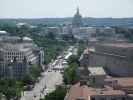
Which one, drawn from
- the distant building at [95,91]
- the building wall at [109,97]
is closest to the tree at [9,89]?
the distant building at [95,91]

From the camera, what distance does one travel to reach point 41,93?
876 inches

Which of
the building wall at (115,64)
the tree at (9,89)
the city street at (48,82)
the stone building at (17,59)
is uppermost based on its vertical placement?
the building wall at (115,64)

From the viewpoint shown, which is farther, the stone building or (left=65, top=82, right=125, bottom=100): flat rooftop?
the stone building

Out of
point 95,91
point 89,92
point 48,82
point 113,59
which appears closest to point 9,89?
point 95,91

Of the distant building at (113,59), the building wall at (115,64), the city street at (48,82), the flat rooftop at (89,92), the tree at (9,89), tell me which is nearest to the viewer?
the flat rooftop at (89,92)

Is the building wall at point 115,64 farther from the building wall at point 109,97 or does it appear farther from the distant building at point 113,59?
the building wall at point 109,97

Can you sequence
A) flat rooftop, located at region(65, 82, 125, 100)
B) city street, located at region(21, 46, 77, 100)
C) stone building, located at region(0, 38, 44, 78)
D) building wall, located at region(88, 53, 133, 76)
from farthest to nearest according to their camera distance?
stone building, located at region(0, 38, 44, 78), building wall, located at region(88, 53, 133, 76), city street, located at region(21, 46, 77, 100), flat rooftop, located at region(65, 82, 125, 100)

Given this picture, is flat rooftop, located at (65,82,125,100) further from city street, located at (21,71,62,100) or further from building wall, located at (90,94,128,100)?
city street, located at (21,71,62,100)

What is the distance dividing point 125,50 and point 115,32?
29284mm

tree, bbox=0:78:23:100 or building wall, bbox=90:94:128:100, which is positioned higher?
building wall, bbox=90:94:128:100

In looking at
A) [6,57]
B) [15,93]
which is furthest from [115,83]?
[6,57]

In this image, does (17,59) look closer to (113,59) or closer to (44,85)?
(44,85)

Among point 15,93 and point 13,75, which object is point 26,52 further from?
point 15,93

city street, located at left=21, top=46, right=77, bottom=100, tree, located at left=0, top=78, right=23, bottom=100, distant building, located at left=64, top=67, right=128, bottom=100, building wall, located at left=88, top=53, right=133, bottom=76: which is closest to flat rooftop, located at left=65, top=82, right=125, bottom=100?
distant building, located at left=64, top=67, right=128, bottom=100
